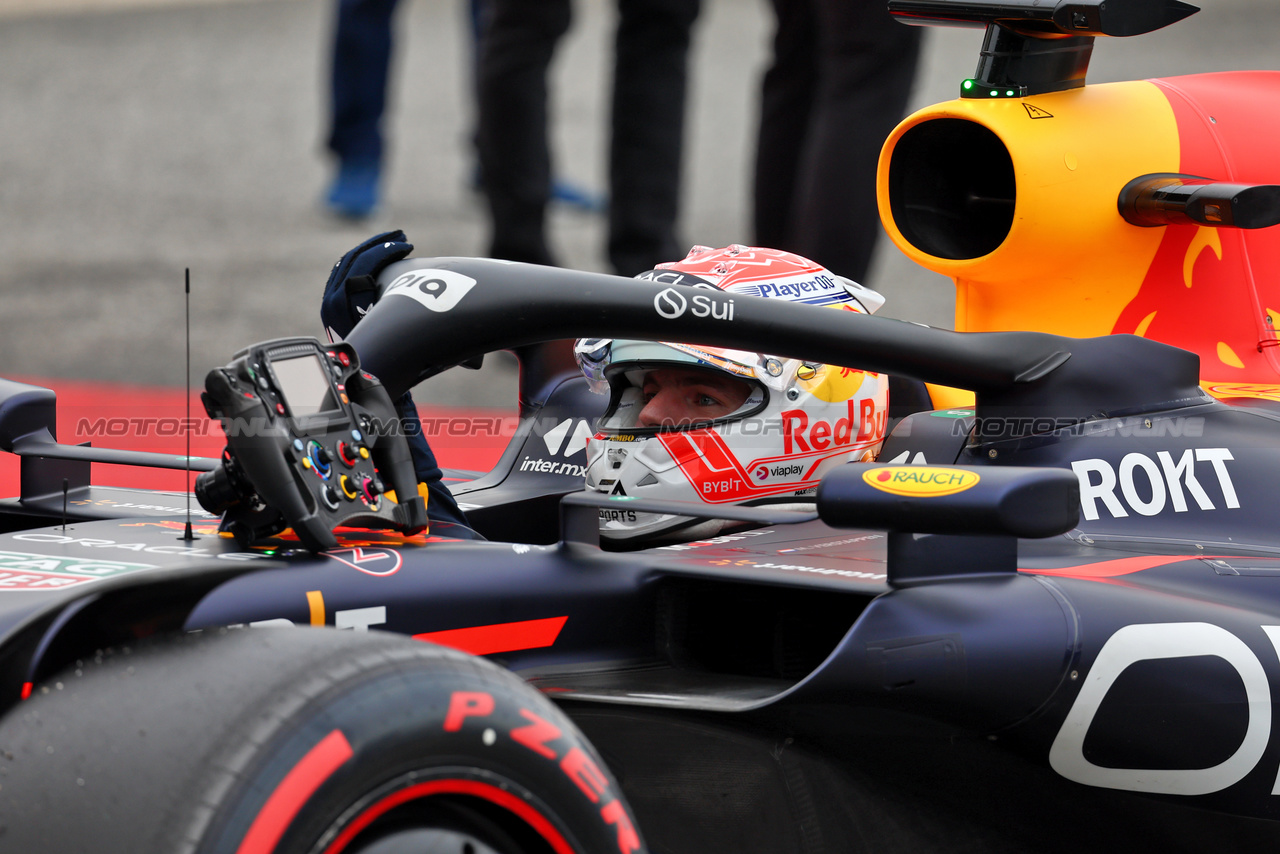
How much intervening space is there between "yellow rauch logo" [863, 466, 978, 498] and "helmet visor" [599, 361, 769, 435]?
768 mm

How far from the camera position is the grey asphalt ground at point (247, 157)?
7699 millimetres

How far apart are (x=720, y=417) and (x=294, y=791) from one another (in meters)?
1.42

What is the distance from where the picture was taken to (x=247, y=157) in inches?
430

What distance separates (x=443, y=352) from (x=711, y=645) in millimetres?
572

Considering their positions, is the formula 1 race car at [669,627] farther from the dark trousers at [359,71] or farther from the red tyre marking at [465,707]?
the dark trousers at [359,71]

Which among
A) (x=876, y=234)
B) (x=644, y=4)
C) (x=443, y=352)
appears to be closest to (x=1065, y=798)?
(x=443, y=352)

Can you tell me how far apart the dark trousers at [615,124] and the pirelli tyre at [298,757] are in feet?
15.4

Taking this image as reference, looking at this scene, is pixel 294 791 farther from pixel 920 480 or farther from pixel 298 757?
pixel 920 480

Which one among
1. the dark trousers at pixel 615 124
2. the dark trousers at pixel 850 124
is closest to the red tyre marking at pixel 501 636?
the dark trousers at pixel 850 124

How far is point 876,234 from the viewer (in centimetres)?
471

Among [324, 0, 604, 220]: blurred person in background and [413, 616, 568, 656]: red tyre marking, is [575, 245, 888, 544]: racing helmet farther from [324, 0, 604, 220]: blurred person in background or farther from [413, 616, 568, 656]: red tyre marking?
[324, 0, 604, 220]: blurred person in background

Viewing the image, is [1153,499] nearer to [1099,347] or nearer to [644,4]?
[1099,347]

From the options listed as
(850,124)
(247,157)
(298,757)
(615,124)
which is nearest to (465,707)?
(298,757)

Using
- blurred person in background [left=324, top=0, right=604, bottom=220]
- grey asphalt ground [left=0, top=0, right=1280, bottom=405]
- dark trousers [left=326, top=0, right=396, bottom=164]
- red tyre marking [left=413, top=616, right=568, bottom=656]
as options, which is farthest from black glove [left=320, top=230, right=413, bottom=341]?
dark trousers [left=326, top=0, right=396, bottom=164]
